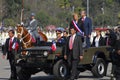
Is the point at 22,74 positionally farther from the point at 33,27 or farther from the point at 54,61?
the point at 33,27

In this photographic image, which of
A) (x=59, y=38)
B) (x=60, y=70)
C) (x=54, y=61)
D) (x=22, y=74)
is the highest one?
(x=59, y=38)

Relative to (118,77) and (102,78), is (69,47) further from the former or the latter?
(118,77)

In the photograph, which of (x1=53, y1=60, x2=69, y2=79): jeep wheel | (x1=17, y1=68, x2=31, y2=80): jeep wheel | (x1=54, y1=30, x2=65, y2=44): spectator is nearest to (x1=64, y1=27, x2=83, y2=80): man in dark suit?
(x1=53, y1=60, x2=69, y2=79): jeep wheel

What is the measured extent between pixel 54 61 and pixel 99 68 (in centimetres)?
196

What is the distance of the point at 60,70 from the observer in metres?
15.9

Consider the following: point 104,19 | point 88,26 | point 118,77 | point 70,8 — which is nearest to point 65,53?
point 88,26

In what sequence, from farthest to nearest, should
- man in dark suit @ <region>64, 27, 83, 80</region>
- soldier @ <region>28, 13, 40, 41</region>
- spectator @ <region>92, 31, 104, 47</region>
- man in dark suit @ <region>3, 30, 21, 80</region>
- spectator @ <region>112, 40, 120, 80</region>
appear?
soldier @ <region>28, 13, 40, 41</region>, spectator @ <region>92, 31, 104, 47</region>, man in dark suit @ <region>3, 30, 21, 80</region>, man in dark suit @ <region>64, 27, 83, 80</region>, spectator @ <region>112, 40, 120, 80</region>

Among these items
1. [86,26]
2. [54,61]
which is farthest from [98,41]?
[54,61]

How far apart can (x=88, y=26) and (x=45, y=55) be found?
7.02 ft

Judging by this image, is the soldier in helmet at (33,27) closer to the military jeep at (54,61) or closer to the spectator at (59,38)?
the spectator at (59,38)

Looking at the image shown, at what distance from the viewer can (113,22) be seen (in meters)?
82.3

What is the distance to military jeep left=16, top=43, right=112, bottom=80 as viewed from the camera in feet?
52.1

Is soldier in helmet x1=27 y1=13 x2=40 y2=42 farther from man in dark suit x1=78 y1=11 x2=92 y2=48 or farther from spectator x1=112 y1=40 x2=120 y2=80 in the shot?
spectator x1=112 y1=40 x2=120 y2=80

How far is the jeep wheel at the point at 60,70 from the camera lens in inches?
619
